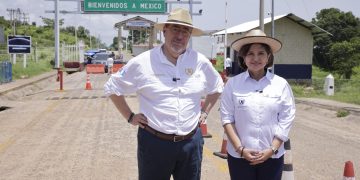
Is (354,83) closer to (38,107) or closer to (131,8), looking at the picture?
(131,8)

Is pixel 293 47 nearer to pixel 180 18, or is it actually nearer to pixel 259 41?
pixel 259 41

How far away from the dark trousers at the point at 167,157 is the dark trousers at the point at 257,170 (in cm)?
32

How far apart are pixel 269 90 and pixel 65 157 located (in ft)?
17.5

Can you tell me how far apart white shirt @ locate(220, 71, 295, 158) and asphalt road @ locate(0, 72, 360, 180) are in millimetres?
3183

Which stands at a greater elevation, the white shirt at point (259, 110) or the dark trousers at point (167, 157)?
the white shirt at point (259, 110)

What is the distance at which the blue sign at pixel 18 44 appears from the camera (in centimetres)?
3306

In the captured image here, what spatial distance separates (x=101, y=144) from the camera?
372 inches

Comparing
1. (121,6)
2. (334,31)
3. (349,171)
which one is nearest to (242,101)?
(349,171)

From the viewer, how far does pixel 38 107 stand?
16.5m

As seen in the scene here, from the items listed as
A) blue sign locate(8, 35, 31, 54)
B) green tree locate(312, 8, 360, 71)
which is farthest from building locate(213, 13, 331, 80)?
green tree locate(312, 8, 360, 71)

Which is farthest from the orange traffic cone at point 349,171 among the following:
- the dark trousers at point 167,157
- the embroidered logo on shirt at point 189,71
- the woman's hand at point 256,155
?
the embroidered logo on shirt at point 189,71

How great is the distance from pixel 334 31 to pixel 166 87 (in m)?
53.1

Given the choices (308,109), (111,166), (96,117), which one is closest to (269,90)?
(111,166)

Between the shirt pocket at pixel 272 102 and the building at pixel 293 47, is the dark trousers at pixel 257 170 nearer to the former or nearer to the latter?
the shirt pocket at pixel 272 102
